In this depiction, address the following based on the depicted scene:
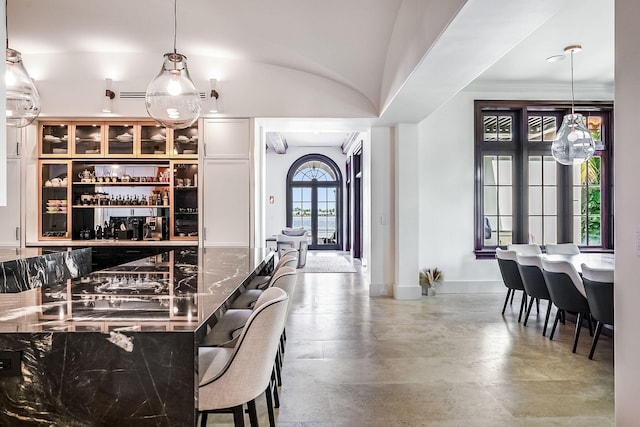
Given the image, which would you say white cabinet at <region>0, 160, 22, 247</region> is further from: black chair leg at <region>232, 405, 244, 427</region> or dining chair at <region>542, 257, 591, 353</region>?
dining chair at <region>542, 257, 591, 353</region>

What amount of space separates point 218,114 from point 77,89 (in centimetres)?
190

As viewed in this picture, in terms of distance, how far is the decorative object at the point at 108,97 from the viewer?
5.49 metres

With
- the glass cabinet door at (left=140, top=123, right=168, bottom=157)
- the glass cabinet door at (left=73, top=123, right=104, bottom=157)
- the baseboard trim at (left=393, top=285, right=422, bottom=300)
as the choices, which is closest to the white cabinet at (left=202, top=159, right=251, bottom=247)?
the glass cabinet door at (left=140, top=123, right=168, bottom=157)

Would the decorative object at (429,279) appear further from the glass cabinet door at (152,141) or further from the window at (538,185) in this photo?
the glass cabinet door at (152,141)

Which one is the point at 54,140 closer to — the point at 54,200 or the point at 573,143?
the point at 54,200

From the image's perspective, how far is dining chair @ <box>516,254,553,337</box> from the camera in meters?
4.27

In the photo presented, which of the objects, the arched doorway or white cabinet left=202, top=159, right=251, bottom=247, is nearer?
white cabinet left=202, top=159, right=251, bottom=247

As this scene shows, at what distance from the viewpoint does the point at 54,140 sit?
5844mm

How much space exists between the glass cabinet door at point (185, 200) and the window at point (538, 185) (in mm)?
4301

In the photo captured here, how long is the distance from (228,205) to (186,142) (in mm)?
1110

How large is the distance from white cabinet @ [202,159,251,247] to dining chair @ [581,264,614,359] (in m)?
3.99

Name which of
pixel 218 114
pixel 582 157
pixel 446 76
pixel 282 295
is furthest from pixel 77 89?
pixel 582 157

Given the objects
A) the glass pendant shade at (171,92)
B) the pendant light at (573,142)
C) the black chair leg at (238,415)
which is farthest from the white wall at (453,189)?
the black chair leg at (238,415)

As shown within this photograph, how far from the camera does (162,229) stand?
19.9 feet
